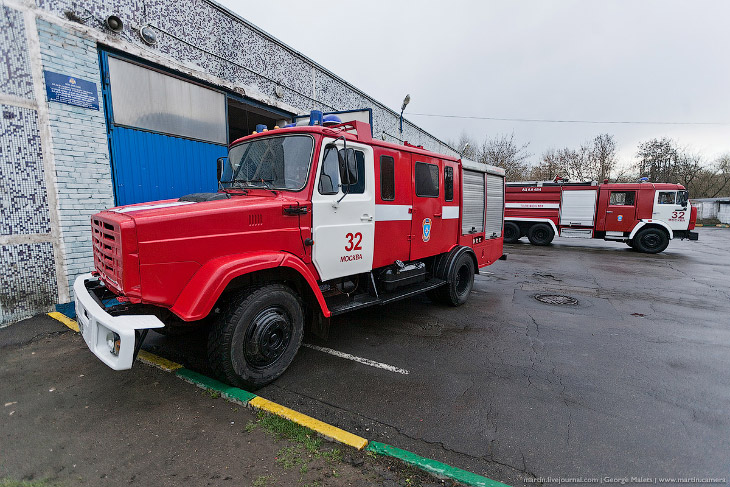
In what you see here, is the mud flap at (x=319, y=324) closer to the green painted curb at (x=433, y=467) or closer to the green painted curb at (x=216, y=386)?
the green painted curb at (x=216, y=386)

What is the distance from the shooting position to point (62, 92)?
468 cm

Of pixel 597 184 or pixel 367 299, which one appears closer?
pixel 367 299

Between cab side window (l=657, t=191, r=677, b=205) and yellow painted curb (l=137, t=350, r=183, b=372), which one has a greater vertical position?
cab side window (l=657, t=191, r=677, b=205)

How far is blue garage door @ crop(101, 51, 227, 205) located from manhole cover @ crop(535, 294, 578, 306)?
699 centimetres

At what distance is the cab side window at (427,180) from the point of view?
202 inches

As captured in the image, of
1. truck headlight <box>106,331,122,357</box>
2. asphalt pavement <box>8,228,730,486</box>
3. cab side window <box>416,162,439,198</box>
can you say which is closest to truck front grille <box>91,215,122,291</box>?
truck headlight <box>106,331,122,357</box>

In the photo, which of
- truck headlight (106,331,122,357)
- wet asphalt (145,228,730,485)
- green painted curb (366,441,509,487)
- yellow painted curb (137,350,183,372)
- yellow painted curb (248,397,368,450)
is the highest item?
truck headlight (106,331,122,357)

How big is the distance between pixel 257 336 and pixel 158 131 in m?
4.71

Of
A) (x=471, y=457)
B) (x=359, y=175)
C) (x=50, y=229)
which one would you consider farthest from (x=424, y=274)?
(x=50, y=229)

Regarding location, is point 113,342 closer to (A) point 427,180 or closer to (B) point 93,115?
(B) point 93,115

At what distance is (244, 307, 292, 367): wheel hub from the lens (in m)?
3.13

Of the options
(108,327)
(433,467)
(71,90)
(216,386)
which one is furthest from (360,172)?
(71,90)

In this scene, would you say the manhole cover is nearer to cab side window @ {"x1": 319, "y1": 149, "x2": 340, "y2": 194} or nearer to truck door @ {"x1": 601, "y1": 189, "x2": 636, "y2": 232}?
cab side window @ {"x1": 319, "y1": 149, "x2": 340, "y2": 194}

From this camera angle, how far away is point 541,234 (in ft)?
51.7
